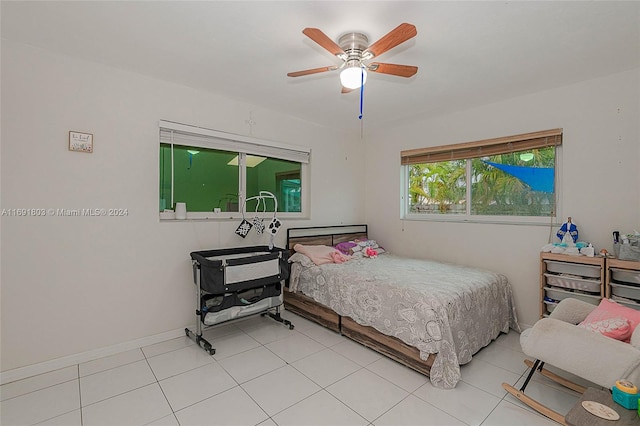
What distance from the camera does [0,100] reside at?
208cm

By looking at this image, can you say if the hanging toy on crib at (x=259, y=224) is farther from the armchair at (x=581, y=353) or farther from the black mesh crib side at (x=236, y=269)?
the armchair at (x=581, y=353)

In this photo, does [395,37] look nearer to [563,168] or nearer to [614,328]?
[614,328]

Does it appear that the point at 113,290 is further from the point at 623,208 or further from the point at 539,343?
the point at 623,208

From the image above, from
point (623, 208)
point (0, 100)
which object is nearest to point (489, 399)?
point (623, 208)

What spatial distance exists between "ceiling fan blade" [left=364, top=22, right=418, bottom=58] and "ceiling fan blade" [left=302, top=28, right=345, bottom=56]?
226 millimetres

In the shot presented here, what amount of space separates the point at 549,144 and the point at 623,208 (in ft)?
2.62

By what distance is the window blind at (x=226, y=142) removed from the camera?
9.32ft

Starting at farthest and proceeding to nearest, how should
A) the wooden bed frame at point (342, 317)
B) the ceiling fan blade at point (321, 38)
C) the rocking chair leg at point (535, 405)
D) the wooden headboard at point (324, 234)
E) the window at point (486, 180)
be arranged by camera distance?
the wooden headboard at point (324, 234) → the window at point (486, 180) → the wooden bed frame at point (342, 317) → the rocking chair leg at point (535, 405) → the ceiling fan blade at point (321, 38)

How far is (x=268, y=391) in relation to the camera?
6.67 feet

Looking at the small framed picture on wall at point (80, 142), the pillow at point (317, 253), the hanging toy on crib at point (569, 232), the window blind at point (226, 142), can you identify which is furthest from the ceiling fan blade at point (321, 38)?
the hanging toy on crib at point (569, 232)

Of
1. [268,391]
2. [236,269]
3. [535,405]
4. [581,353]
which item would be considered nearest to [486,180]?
[581,353]

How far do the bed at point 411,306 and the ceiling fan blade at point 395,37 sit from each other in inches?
69.4

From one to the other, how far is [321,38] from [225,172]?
2.01 m

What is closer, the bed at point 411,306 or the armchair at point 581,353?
the armchair at point 581,353
